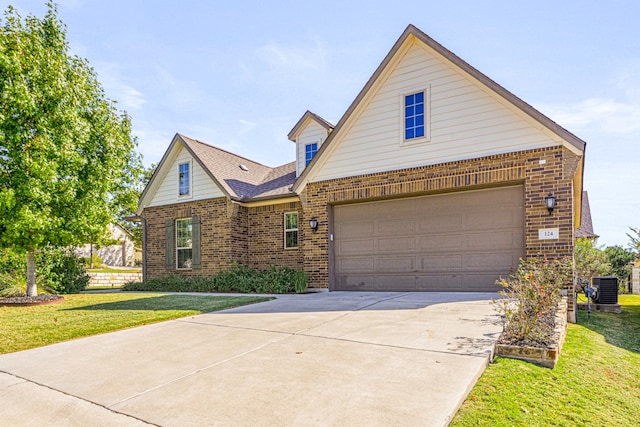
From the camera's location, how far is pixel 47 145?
9.91 metres

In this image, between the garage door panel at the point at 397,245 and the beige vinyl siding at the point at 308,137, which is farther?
the beige vinyl siding at the point at 308,137

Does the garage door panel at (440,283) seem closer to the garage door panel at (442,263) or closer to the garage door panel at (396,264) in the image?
the garage door panel at (442,263)

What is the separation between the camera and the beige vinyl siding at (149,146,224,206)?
1438 centimetres

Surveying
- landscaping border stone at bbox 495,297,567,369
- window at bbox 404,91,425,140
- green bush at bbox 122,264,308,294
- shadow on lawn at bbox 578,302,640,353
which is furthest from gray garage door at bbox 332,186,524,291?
landscaping border stone at bbox 495,297,567,369

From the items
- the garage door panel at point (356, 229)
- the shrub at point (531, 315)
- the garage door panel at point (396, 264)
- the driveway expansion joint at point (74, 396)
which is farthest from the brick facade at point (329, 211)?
the driveway expansion joint at point (74, 396)

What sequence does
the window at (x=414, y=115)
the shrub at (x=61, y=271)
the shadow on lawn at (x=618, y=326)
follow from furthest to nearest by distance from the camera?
the shrub at (x=61, y=271), the window at (x=414, y=115), the shadow on lawn at (x=618, y=326)

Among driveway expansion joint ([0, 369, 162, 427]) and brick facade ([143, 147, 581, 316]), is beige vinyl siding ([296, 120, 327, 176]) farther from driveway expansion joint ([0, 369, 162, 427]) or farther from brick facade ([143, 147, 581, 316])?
driveway expansion joint ([0, 369, 162, 427])

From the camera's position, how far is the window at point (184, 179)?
1505cm

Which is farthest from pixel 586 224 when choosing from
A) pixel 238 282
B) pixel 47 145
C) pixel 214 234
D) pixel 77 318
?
pixel 47 145

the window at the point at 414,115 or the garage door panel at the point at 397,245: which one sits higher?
the window at the point at 414,115

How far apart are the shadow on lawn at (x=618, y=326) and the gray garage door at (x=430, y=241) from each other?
6.39ft

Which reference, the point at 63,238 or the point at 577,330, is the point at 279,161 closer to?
the point at 63,238

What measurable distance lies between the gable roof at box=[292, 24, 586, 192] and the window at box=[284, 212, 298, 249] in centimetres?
158

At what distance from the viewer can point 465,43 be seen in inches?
393
